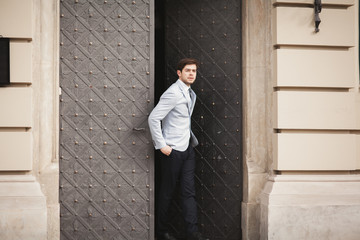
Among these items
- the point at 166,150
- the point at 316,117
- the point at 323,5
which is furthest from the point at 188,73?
the point at 323,5

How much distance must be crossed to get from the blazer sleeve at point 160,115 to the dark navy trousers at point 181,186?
261 mm

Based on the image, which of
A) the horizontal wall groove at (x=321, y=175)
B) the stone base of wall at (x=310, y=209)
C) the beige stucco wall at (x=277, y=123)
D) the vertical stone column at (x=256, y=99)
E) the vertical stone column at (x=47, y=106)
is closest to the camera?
the beige stucco wall at (x=277, y=123)

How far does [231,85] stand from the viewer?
7.65 metres

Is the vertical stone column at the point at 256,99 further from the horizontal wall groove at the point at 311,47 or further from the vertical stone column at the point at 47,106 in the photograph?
the vertical stone column at the point at 47,106

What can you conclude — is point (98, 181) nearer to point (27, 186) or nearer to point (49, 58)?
point (27, 186)

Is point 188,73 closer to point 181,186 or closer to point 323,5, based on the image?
point 181,186

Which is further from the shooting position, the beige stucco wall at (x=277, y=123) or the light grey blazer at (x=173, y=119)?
the light grey blazer at (x=173, y=119)

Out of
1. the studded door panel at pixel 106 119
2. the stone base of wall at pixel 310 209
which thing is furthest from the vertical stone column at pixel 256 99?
the studded door panel at pixel 106 119

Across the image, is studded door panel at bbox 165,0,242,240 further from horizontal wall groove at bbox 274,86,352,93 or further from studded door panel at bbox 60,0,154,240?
studded door panel at bbox 60,0,154,240

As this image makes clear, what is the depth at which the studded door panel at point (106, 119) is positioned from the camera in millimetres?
7023

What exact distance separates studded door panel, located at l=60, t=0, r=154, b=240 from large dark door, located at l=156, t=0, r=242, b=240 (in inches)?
29.9

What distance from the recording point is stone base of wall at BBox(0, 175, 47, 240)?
646cm

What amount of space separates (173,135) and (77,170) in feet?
4.36

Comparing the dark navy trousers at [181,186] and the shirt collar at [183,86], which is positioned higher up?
the shirt collar at [183,86]
